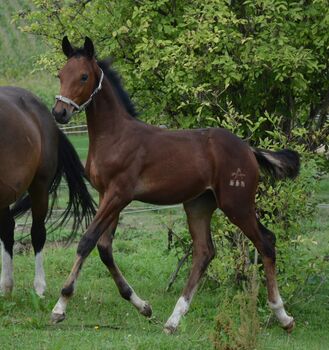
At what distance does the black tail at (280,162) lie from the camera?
8.01 metres

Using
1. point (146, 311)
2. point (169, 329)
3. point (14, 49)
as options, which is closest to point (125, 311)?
point (146, 311)

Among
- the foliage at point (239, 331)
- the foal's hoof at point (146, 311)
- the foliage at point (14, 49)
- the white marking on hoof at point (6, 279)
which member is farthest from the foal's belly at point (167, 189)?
the foliage at point (14, 49)

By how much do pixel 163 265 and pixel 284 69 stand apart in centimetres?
338

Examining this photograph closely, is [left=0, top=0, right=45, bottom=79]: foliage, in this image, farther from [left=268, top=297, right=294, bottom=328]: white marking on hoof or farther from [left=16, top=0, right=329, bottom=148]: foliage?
[left=268, top=297, right=294, bottom=328]: white marking on hoof

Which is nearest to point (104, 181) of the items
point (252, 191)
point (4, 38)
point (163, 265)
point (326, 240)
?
point (252, 191)

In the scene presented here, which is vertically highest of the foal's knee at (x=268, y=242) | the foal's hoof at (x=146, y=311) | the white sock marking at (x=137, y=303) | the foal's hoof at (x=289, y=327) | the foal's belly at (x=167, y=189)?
the foal's belly at (x=167, y=189)

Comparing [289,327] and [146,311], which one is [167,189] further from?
[289,327]

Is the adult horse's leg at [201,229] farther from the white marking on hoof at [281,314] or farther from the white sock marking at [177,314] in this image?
the white marking on hoof at [281,314]

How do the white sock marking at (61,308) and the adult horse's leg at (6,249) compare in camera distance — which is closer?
the white sock marking at (61,308)

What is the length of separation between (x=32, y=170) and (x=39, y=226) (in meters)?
0.85

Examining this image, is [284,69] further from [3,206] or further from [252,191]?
[3,206]

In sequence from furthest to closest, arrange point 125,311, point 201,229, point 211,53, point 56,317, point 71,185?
point 71,185, point 211,53, point 125,311, point 201,229, point 56,317

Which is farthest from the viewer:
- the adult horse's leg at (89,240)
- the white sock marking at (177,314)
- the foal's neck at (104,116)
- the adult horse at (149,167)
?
the foal's neck at (104,116)

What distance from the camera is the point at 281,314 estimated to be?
798cm
